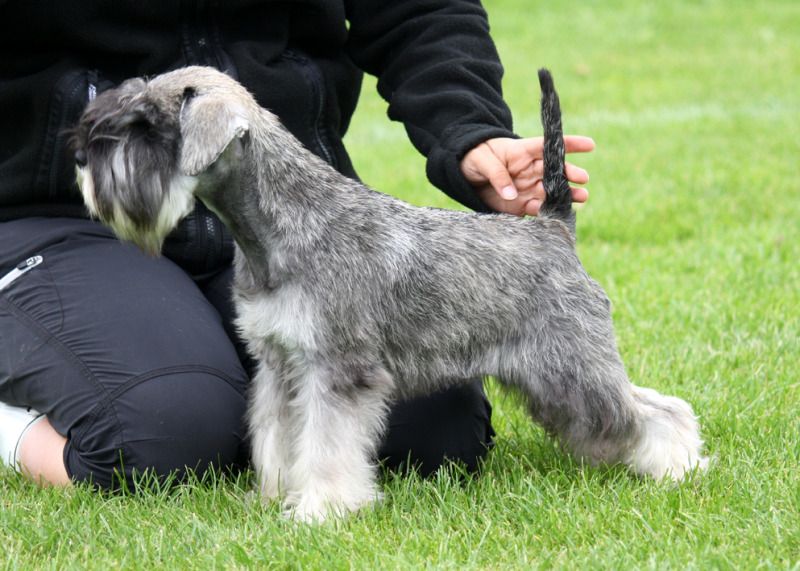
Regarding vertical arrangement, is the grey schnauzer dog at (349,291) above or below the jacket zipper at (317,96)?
below

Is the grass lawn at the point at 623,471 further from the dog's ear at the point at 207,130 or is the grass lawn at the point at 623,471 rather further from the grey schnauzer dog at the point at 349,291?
the dog's ear at the point at 207,130

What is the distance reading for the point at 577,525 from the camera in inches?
124

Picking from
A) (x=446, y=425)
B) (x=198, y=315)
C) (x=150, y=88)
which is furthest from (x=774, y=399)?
(x=150, y=88)

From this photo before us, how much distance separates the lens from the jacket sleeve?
396 centimetres

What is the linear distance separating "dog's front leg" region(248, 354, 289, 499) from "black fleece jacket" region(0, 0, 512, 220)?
96 cm

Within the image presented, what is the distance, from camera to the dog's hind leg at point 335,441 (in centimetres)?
329

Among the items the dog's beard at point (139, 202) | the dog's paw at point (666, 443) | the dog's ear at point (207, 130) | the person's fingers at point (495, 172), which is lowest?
the dog's paw at point (666, 443)

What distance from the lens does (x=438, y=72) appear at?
4.14 m

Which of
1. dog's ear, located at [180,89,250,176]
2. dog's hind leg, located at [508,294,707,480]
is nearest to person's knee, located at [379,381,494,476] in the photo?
dog's hind leg, located at [508,294,707,480]

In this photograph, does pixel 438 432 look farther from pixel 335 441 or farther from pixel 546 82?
pixel 546 82

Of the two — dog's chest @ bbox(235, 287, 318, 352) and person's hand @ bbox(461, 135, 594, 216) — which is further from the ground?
person's hand @ bbox(461, 135, 594, 216)

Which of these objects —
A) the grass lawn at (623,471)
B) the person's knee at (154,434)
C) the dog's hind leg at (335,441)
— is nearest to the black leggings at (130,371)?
the person's knee at (154,434)

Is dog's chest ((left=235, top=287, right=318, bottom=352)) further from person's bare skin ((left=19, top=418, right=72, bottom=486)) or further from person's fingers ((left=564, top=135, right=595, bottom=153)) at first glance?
person's fingers ((left=564, top=135, right=595, bottom=153))

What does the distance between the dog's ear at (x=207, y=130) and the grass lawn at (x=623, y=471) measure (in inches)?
41.2
